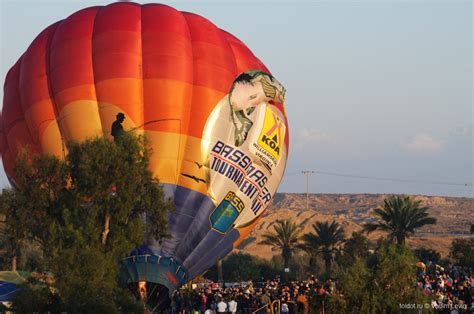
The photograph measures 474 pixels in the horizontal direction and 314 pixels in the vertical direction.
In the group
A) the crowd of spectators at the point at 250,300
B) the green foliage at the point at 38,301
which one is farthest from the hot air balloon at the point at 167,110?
the green foliage at the point at 38,301

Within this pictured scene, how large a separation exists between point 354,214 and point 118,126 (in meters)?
131

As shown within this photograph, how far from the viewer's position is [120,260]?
1046 inches

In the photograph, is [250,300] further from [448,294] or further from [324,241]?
[324,241]

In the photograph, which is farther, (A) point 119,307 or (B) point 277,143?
(B) point 277,143

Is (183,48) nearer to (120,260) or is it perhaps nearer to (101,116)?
(101,116)

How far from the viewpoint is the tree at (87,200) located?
24.2m

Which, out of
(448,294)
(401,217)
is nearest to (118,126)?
(448,294)

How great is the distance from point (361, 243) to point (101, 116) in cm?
3206

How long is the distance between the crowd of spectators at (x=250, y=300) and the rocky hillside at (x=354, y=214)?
50965 mm

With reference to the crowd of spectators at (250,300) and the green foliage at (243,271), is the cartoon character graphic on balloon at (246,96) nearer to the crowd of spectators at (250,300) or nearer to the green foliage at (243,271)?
the crowd of spectators at (250,300)

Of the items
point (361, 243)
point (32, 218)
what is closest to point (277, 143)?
point (32, 218)

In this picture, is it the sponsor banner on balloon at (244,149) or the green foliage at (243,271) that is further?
the green foliage at (243,271)

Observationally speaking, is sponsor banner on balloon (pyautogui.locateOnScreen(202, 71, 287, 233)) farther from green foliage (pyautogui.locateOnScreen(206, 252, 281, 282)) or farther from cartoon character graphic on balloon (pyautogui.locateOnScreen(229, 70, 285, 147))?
green foliage (pyautogui.locateOnScreen(206, 252, 281, 282))

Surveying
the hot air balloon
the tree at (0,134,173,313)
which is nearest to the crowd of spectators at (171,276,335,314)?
the hot air balloon
